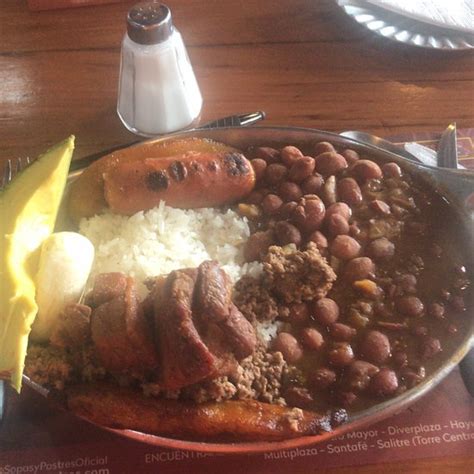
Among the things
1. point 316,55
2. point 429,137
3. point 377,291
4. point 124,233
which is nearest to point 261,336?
point 377,291

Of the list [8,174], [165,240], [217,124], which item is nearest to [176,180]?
[165,240]

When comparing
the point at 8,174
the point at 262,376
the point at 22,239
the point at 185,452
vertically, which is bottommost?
the point at 185,452

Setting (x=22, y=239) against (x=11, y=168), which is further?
(x=11, y=168)

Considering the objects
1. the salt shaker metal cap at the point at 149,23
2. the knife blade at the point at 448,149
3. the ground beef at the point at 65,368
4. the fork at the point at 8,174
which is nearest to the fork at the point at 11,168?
the fork at the point at 8,174

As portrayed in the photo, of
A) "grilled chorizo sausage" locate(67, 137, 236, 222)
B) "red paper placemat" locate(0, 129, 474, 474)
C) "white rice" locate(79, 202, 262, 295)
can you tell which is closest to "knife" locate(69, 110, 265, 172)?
"grilled chorizo sausage" locate(67, 137, 236, 222)

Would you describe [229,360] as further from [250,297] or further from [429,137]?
[429,137]

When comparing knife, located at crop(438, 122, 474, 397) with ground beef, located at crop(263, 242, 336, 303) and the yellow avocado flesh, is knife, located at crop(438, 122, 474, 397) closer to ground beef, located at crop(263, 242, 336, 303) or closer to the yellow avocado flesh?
ground beef, located at crop(263, 242, 336, 303)

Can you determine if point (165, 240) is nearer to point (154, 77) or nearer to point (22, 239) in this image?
point (22, 239)
